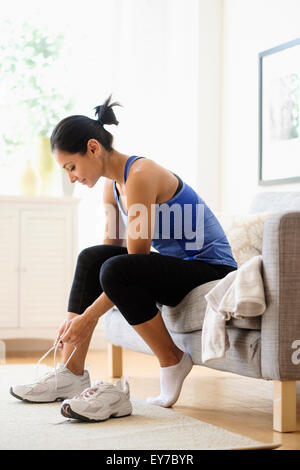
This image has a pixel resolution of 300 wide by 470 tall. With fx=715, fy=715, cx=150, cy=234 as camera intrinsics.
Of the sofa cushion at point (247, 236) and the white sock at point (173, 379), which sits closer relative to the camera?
the white sock at point (173, 379)

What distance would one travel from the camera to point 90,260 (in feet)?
8.41

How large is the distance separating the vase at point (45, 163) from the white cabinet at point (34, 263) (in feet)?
0.80

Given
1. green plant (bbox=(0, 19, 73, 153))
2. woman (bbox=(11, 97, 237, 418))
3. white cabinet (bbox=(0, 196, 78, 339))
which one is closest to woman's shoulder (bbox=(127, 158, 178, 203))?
woman (bbox=(11, 97, 237, 418))

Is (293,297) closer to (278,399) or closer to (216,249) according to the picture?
(278,399)

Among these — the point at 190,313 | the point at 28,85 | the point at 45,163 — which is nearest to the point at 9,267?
the point at 45,163

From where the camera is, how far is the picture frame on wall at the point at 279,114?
3.70m

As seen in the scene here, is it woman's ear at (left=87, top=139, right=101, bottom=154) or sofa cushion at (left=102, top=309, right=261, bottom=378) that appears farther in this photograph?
woman's ear at (left=87, top=139, right=101, bottom=154)

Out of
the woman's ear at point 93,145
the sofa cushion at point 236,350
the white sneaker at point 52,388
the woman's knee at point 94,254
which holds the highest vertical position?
the woman's ear at point 93,145

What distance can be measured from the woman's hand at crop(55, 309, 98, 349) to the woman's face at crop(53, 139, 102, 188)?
1.48 feet

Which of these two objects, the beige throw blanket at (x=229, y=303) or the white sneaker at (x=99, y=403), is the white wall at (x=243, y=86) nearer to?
the beige throw blanket at (x=229, y=303)

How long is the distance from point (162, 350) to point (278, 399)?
0.46 m

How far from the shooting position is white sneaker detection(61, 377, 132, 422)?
204 centimetres

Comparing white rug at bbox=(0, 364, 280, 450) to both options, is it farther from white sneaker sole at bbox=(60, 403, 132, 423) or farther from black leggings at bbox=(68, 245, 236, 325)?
black leggings at bbox=(68, 245, 236, 325)

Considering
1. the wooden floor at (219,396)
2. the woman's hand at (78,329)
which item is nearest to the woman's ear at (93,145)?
A: the woman's hand at (78,329)
